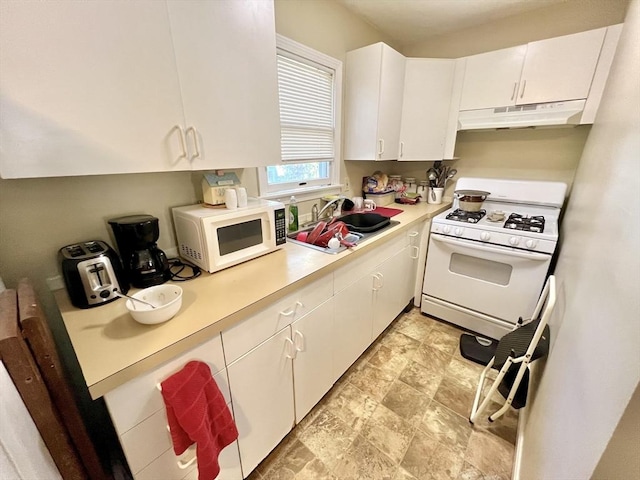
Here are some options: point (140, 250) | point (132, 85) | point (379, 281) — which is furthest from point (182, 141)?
point (379, 281)

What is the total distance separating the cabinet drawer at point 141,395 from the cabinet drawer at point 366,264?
0.73 meters

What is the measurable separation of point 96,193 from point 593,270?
1763 millimetres

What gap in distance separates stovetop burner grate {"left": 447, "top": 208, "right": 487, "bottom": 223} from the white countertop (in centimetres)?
125

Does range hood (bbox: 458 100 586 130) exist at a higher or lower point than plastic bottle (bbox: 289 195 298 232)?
higher

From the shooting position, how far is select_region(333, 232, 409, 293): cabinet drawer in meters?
1.39

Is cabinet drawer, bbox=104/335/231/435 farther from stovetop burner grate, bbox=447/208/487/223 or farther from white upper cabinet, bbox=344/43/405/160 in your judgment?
stovetop burner grate, bbox=447/208/487/223

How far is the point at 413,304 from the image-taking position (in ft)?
8.33

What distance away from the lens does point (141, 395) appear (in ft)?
2.35

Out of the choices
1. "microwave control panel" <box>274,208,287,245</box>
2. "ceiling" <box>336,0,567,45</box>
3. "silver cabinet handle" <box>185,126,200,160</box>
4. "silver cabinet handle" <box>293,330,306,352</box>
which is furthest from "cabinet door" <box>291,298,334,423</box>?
"ceiling" <box>336,0,567,45</box>

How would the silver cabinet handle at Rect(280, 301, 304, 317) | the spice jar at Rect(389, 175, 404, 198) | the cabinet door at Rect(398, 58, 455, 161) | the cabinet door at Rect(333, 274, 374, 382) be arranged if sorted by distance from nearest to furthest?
the silver cabinet handle at Rect(280, 301, 304, 317)
the cabinet door at Rect(333, 274, 374, 382)
the cabinet door at Rect(398, 58, 455, 161)
the spice jar at Rect(389, 175, 404, 198)

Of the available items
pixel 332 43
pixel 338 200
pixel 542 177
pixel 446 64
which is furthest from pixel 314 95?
pixel 542 177

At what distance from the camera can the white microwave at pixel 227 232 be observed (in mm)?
1120

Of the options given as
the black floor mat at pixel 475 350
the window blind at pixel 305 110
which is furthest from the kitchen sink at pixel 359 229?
the black floor mat at pixel 475 350

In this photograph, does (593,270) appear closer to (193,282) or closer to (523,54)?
(193,282)
